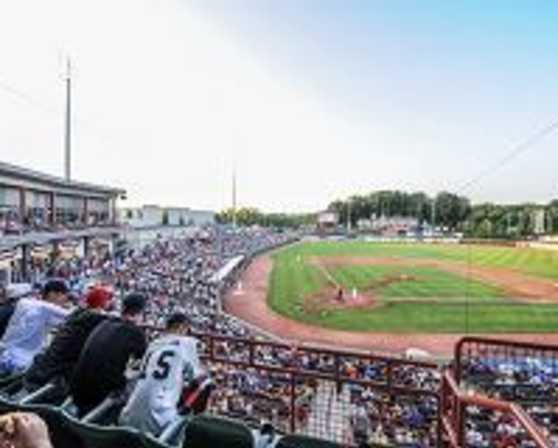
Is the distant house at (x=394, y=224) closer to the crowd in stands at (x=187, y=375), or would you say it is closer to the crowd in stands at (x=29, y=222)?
the crowd in stands at (x=29, y=222)


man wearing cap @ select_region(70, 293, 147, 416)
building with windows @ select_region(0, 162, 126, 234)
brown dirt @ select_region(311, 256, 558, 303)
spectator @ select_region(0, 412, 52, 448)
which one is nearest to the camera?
spectator @ select_region(0, 412, 52, 448)

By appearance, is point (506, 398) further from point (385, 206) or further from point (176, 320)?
point (385, 206)

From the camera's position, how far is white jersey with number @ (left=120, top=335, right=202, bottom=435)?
4.89 metres

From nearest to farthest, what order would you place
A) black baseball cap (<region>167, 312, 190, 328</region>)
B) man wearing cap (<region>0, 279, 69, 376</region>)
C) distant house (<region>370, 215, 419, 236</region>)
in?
1. black baseball cap (<region>167, 312, 190, 328</region>)
2. man wearing cap (<region>0, 279, 69, 376</region>)
3. distant house (<region>370, 215, 419, 236</region>)

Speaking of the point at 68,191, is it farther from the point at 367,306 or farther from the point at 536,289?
the point at 536,289

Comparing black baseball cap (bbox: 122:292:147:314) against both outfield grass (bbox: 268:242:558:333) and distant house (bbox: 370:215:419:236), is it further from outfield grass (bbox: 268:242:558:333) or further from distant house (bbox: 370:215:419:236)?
distant house (bbox: 370:215:419:236)

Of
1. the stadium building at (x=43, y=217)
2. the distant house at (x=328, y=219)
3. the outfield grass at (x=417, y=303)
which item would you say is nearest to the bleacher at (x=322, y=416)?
the outfield grass at (x=417, y=303)

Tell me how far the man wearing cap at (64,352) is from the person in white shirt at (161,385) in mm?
720

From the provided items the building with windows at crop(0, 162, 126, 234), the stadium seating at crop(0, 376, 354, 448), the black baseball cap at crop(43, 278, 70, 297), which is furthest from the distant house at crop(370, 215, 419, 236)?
the stadium seating at crop(0, 376, 354, 448)

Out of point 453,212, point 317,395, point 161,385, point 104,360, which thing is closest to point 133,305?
point 104,360

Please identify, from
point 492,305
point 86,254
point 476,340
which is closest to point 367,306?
point 492,305

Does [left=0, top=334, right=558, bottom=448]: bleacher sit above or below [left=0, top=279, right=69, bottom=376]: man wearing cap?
below

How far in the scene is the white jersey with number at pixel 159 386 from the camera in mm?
4895

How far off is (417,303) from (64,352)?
36.5m
